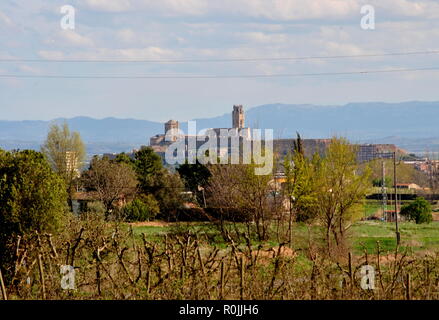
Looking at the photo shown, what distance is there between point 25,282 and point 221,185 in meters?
21.2

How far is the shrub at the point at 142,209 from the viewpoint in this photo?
131 feet

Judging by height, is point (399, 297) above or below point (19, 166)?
below

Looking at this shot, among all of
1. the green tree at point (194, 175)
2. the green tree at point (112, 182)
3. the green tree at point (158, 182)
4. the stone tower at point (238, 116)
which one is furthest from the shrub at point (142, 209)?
the stone tower at point (238, 116)

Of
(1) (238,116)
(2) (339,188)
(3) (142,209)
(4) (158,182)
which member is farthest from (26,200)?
(1) (238,116)

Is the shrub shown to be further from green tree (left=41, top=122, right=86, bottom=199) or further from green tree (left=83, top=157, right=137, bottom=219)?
green tree (left=41, top=122, right=86, bottom=199)

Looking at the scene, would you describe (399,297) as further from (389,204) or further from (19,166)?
(389,204)

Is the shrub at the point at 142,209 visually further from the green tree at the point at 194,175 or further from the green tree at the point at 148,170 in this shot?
the green tree at the point at 194,175

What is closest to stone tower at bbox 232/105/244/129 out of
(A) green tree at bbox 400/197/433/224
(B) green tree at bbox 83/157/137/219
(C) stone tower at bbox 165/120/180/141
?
(C) stone tower at bbox 165/120/180/141

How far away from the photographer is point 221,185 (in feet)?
108

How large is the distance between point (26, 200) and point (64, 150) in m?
37.0

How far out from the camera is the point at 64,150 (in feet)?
170

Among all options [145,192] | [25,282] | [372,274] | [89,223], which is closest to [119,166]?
[145,192]

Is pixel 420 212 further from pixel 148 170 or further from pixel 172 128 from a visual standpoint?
pixel 172 128

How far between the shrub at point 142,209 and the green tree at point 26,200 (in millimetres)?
22934
